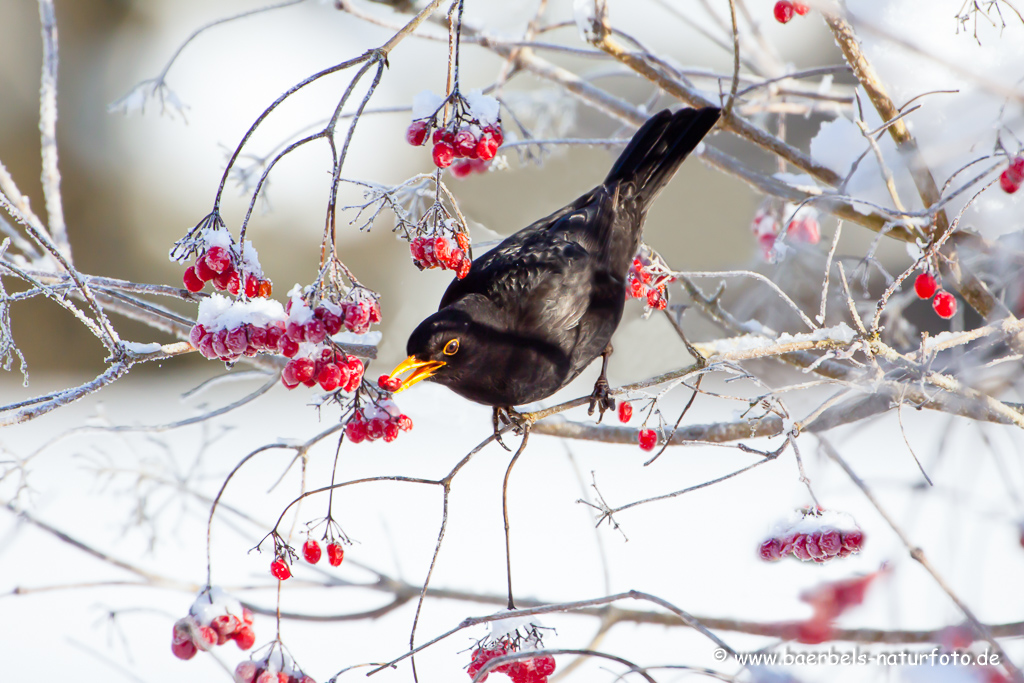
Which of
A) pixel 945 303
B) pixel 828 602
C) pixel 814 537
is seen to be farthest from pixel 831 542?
pixel 945 303

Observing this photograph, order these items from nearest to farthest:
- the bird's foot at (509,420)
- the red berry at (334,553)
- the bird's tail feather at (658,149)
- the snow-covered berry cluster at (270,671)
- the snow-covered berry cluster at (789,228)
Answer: the snow-covered berry cluster at (270,671)
the red berry at (334,553)
the bird's foot at (509,420)
the bird's tail feather at (658,149)
the snow-covered berry cluster at (789,228)

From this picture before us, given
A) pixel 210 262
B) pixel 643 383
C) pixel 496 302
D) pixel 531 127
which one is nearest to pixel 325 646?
pixel 496 302

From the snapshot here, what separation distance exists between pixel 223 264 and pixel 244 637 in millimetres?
733

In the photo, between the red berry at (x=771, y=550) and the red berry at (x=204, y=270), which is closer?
the red berry at (x=204, y=270)

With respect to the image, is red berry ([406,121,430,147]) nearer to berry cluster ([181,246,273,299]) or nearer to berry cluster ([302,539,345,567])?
berry cluster ([181,246,273,299])

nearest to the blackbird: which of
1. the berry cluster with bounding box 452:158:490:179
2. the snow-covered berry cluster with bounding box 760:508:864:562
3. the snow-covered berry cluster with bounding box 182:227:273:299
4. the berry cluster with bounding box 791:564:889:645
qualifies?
the berry cluster with bounding box 452:158:490:179

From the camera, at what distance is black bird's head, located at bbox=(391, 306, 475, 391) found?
118cm

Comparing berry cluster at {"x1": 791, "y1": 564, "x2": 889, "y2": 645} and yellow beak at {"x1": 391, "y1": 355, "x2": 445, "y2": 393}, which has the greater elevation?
yellow beak at {"x1": 391, "y1": 355, "x2": 445, "y2": 393}

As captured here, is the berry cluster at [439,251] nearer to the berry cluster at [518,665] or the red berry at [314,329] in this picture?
the red berry at [314,329]

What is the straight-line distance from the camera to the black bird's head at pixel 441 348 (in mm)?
1181

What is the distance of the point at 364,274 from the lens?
539 cm

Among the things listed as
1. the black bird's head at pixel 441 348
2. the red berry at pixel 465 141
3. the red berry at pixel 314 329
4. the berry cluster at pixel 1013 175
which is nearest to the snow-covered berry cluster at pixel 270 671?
the black bird's head at pixel 441 348

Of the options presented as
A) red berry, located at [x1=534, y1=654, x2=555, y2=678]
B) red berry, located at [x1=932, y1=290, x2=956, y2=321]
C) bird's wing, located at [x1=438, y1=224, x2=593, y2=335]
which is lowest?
red berry, located at [x1=534, y1=654, x2=555, y2=678]

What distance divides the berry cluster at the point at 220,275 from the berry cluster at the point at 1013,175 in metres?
1.17
